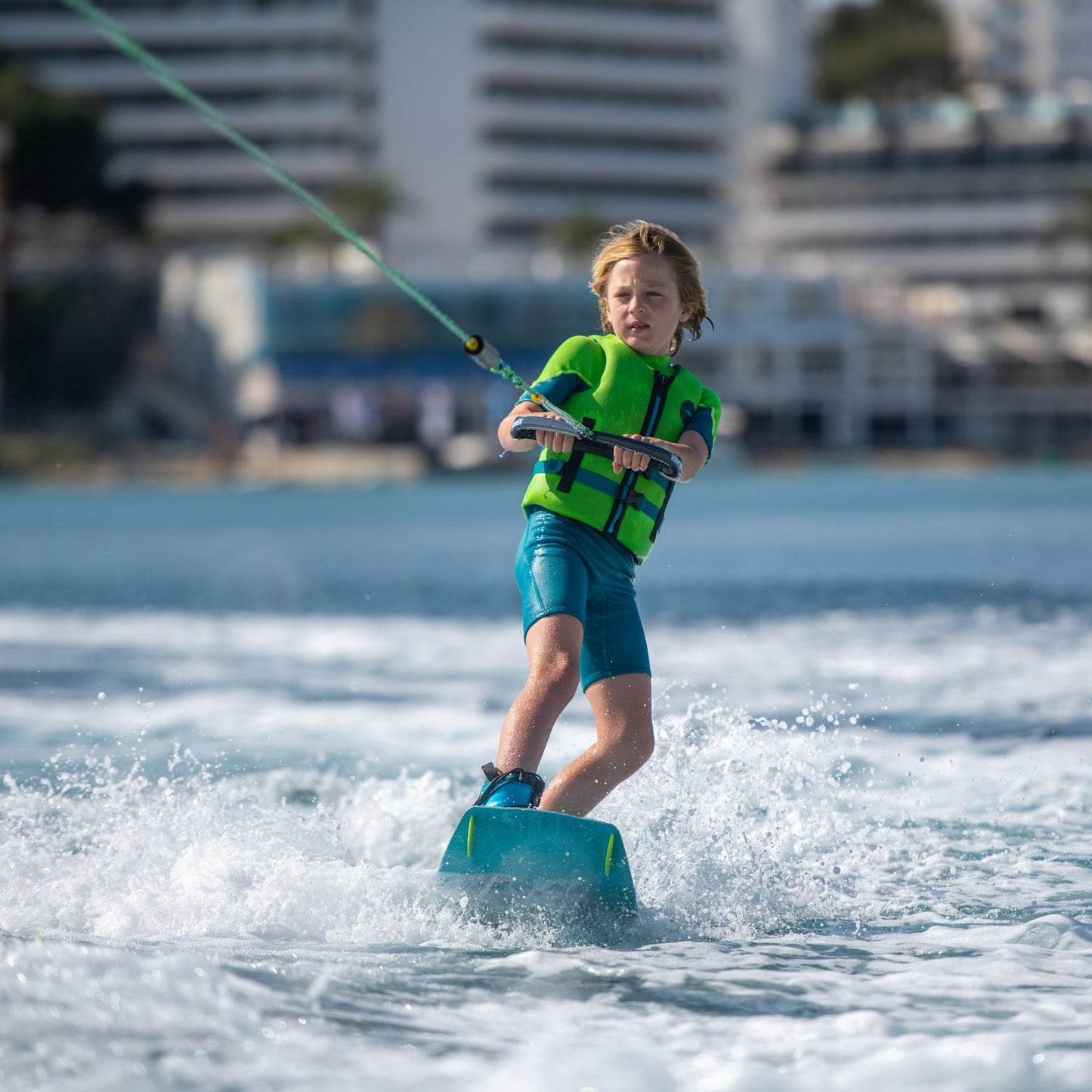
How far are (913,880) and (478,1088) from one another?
1933mm

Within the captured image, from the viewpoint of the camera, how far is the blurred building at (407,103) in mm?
85250

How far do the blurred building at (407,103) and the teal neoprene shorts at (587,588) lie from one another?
3204 inches

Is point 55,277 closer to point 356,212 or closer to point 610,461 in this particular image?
point 356,212

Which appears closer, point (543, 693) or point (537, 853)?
point (537, 853)

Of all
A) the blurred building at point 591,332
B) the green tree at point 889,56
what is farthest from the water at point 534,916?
the green tree at point 889,56

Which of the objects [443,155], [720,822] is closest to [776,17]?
[443,155]

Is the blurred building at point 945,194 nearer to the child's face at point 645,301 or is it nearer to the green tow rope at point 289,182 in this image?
the child's face at point 645,301

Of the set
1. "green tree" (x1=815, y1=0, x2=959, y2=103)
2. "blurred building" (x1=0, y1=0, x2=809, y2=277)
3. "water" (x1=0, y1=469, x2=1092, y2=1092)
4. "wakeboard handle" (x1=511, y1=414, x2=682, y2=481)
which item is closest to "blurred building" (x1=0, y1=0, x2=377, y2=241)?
"blurred building" (x1=0, y1=0, x2=809, y2=277)

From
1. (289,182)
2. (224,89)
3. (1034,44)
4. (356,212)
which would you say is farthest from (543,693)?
(1034,44)

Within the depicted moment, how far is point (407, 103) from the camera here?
Answer: 8656 centimetres

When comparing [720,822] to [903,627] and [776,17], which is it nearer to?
[903,627]

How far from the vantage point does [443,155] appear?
8588 cm

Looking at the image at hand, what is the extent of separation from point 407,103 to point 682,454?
8594 cm

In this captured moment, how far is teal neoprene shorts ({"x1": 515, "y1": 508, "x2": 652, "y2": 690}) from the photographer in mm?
4023
